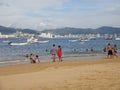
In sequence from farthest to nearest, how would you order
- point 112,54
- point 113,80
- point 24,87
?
point 112,54 → point 113,80 → point 24,87

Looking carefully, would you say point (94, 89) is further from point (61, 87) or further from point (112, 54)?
point (112, 54)

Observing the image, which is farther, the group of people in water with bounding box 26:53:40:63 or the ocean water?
the ocean water

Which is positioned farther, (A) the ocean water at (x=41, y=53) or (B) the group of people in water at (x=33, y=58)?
(A) the ocean water at (x=41, y=53)

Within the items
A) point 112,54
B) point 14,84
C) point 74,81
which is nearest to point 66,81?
point 74,81

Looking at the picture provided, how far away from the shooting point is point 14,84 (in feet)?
46.8

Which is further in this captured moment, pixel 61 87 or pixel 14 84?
pixel 14 84

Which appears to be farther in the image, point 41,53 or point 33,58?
point 41,53

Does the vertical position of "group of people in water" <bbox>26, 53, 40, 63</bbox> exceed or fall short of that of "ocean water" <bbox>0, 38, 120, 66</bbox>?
it exceeds it

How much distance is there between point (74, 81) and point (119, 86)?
2440 millimetres

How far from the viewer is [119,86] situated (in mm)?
12867

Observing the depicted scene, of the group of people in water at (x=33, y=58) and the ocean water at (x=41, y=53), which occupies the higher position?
the group of people in water at (x=33, y=58)

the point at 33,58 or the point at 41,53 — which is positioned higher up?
the point at 33,58

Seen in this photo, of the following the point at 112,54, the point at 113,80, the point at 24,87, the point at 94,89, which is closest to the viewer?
the point at 94,89

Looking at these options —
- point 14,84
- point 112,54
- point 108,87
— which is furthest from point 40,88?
point 112,54
